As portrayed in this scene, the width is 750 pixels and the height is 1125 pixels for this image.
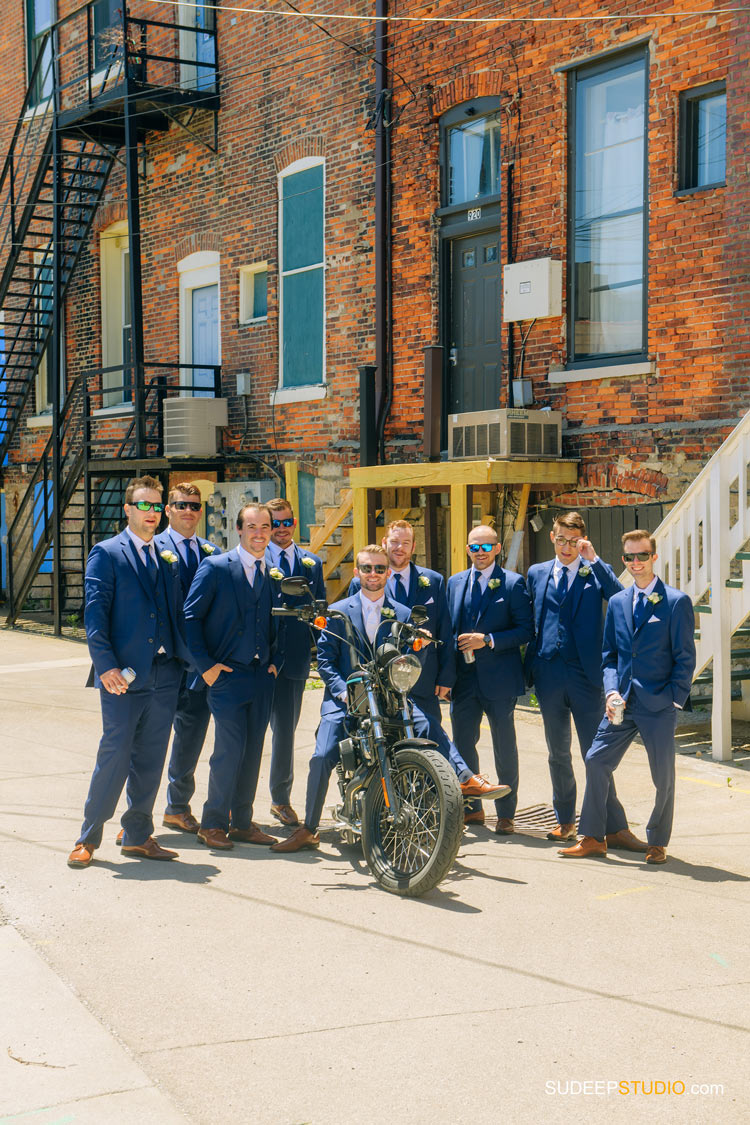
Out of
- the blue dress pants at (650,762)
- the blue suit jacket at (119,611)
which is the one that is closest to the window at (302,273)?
the blue suit jacket at (119,611)

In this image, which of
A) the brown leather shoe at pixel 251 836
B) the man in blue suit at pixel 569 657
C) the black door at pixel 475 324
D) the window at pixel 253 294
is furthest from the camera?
the window at pixel 253 294

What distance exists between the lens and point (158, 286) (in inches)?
709

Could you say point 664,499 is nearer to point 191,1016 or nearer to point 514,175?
point 514,175

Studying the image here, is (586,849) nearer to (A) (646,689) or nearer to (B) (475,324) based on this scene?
(A) (646,689)

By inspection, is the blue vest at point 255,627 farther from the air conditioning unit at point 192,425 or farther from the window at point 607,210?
the air conditioning unit at point 192,425

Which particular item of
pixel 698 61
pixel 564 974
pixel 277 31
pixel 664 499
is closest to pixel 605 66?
pixel 698 61

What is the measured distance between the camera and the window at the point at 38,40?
2050 centimetres

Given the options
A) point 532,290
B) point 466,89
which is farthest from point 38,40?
point 532,290

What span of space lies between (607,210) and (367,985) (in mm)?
9035

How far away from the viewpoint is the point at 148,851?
21.6 feet

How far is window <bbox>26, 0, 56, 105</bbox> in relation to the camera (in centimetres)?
2050

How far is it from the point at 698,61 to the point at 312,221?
18.9ft

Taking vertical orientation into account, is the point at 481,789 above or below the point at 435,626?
below

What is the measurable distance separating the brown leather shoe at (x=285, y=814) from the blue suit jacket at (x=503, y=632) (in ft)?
4.18
